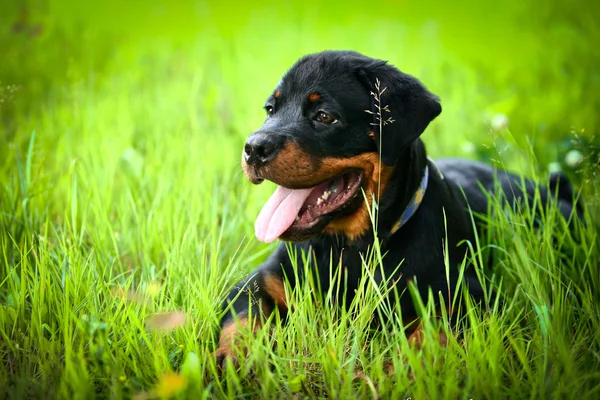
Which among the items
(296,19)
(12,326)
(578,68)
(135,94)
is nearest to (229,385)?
(12,326)

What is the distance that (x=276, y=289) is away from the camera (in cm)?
296

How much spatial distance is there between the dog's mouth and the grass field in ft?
0.62

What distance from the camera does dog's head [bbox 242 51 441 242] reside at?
9.14 ft

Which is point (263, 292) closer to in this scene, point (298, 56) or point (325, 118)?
point (325, 118)

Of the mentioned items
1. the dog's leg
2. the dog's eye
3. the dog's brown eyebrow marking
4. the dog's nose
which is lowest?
the dog's leg

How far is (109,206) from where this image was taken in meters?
3.69

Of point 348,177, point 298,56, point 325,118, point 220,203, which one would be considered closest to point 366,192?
point 348,177

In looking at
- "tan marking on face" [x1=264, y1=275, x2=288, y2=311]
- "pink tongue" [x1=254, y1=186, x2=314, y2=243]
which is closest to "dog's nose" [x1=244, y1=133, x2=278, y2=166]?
"pink tongue" [x1=254, y1=186, x2=314, y2=243]

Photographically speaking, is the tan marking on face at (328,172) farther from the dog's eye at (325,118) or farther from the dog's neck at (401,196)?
the dog's eye at (325,118)

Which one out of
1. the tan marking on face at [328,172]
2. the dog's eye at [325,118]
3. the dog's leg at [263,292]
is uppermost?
the dog's eye at [325,118]

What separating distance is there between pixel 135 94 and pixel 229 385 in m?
4.77

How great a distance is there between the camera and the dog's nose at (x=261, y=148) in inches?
108

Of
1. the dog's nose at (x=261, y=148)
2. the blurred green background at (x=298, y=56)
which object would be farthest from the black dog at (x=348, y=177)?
the blurred green background at (x=298, y=56)

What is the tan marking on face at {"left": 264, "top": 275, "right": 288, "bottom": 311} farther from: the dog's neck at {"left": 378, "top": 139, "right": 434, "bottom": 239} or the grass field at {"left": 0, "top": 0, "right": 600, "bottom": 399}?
the dog's neck at {"left": 378, "top": 139, "right": 434, "bottom": 239}
